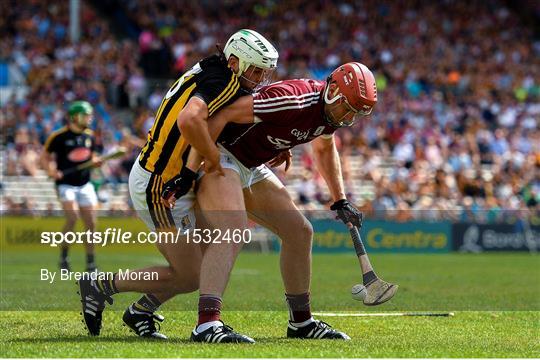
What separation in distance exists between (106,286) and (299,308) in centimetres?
143

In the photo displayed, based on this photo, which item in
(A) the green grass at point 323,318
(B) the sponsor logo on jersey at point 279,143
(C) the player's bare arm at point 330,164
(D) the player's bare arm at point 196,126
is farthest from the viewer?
(C) the player's bare arm at point 330,164

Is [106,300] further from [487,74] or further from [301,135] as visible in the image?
[487,74]

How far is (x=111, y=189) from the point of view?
24234 millimetres

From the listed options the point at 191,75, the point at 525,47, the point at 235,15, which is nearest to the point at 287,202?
the point at 191,75

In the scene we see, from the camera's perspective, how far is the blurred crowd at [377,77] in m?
24.8

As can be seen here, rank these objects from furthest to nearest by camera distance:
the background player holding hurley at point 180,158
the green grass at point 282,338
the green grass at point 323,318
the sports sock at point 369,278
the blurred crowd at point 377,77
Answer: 1. the blurred crowd at point 377,77
2. the sports sock at point 369,278
3. the background player holding hurley at point 180,158
4. the green grass at point 323,318
5. the green grass at point 282,338

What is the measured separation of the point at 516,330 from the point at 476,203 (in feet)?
56.2

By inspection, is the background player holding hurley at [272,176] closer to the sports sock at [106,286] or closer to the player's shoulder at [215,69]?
the player's shoulder at [215,69]

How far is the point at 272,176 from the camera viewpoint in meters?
8.01

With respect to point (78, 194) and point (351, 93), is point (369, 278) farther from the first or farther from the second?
point (78, 194)

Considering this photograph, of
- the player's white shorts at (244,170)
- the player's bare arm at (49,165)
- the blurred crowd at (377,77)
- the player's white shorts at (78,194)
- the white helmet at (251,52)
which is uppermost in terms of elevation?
the white helmet at (251,52)

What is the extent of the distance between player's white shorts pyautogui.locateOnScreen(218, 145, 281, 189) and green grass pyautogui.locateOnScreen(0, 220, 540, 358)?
45.4 inches

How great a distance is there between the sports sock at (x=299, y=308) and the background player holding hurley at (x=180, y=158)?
2.49ft

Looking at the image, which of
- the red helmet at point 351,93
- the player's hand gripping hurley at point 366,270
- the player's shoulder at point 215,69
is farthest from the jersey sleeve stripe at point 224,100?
the player's hand gripping hurley at point 366,270
